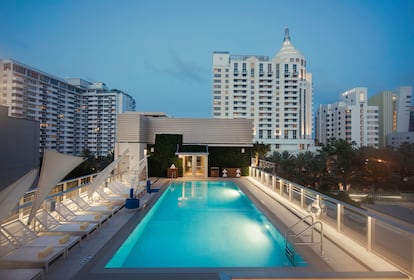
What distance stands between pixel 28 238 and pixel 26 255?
665 millimetres

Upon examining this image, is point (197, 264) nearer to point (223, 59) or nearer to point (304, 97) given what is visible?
point (223, 59)

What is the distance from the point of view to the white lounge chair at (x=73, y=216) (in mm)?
6918

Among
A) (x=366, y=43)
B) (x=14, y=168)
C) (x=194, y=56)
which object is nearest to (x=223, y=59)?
(x=14, y=168)

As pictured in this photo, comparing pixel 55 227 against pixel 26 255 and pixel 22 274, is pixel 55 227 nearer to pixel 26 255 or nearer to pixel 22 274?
pixel 26 255

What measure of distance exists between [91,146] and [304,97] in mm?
64095

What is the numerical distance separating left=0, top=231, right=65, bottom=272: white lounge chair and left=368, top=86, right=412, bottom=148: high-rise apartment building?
107m

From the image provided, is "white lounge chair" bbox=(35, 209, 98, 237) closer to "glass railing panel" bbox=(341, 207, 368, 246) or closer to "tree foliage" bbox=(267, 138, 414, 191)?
"glass railing panel" bbox=(341, 207, 368, 246)

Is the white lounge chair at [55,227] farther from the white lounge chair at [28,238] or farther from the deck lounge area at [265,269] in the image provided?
the white lounge chair at [28,238]

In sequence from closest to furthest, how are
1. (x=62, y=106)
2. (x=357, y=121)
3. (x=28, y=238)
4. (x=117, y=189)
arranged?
(x=28, y=238)
(x=117, y=189)
(x=62, y=106)
(x=357, y=121)

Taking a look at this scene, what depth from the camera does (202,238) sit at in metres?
7.36

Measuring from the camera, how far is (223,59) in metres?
71.7

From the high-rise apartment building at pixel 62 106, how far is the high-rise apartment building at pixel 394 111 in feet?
296

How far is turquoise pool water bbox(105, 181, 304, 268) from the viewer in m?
5.85

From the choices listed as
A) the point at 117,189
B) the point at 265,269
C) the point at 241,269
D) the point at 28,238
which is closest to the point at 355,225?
the point at 265,269
